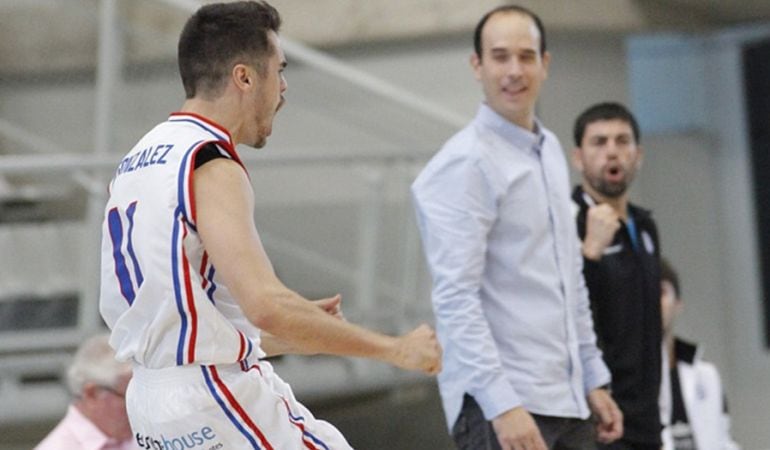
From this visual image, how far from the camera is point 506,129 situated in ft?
11.6

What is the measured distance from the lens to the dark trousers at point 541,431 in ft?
11.0

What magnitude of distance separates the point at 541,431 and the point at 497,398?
0.64 feet

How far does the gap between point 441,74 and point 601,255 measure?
3.66 m

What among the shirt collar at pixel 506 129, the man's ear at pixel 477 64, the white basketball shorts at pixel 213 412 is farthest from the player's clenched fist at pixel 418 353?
the man's ear at pixel 477 64

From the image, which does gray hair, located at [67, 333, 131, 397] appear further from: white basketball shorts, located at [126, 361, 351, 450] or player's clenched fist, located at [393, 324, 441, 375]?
player's clenched fist, located at [393, 324, 441, 375]

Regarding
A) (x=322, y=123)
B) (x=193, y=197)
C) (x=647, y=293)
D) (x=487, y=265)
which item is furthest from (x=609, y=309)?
(x=322, y=123)

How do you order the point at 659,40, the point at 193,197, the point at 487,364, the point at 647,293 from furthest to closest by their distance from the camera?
the point at 659,40 → the point at 647,293 → the point at 487,364 → the point at 193,197

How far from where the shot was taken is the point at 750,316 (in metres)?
8.21

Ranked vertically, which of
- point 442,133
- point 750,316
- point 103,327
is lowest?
point 750,316

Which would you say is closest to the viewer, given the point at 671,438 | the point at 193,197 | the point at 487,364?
the point at 193,197

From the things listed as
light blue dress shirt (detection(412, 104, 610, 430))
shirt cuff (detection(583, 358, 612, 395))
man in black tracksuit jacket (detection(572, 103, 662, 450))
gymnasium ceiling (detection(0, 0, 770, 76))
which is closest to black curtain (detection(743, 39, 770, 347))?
gymnasium ceiling (detection(0, 0, 770, 76))

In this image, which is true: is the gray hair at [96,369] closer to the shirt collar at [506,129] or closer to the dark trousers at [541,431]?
the dark trousers at [541,431]

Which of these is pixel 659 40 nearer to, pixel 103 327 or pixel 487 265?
pixel 103 327

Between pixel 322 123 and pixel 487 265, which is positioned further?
pixel 322 123
